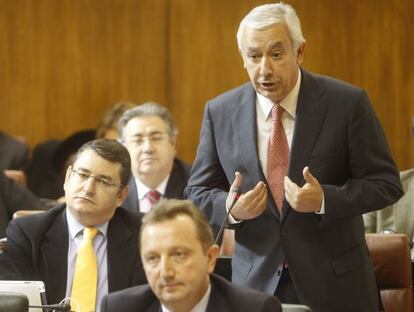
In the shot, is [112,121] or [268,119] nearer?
[268,119]

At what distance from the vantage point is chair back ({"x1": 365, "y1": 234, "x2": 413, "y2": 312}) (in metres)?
3.73

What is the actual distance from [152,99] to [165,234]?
4562 millimetres

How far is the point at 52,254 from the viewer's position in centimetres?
360

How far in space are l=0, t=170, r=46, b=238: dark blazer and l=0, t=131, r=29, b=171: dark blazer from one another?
1501 mm

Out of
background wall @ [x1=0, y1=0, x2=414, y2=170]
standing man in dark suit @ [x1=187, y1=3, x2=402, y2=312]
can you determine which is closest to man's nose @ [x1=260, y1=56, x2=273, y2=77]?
standing man in dark suit @ [x1=187, y1=3, x2=402, y2=312]

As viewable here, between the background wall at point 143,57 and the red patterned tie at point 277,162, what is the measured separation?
3.60 meters

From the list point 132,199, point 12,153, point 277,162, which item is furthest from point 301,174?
point 12,153

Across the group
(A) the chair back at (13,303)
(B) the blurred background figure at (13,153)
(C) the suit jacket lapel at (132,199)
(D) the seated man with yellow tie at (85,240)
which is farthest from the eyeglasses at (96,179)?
(B) the blurred background figure at (13,153)

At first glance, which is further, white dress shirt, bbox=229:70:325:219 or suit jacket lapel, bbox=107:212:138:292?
suit jacket lapel, bbox=107:212:138:292

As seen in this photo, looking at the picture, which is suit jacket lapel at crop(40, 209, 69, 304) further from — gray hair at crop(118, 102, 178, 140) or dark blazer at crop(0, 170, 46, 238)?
gray hair at crop(118, 102, 178, 140)

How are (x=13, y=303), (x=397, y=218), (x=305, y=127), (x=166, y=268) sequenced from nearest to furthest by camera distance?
1. (x=166, y=268)
2. (x=13, y=303)
3. (x=305, y=127)
4. (x=397, y=218)

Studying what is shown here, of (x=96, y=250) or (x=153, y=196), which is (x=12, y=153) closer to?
(x=153, y=196)

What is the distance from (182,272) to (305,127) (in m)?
0.86

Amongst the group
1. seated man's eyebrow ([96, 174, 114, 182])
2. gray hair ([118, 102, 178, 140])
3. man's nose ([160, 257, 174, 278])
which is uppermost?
gray hair ([118, 102, 178, 140])
